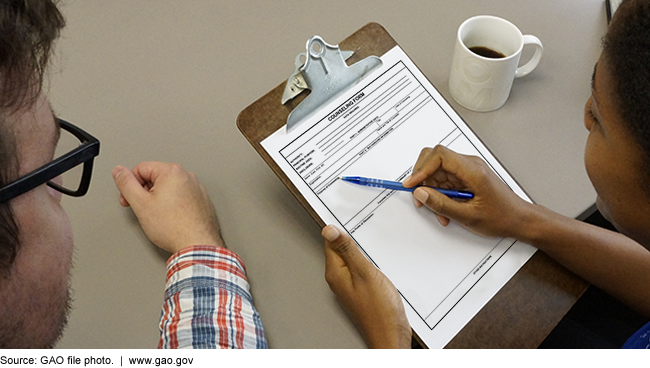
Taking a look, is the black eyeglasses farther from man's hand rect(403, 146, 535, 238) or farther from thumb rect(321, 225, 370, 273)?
man's hand rect(403, 146, 535, 238)

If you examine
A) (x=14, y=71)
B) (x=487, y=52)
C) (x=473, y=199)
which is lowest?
(x=473, y=199)

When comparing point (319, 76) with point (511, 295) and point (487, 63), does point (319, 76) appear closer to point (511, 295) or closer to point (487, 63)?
point (487, 63)

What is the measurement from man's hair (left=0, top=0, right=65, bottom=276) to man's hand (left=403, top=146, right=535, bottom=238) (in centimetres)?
54

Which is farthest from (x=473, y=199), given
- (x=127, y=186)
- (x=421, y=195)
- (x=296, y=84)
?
(x=127, y=186)

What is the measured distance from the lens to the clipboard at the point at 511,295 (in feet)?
2.64

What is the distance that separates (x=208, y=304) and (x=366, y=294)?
241 mm

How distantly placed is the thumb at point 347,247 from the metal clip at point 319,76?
0.62 feet

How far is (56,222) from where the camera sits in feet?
2.47

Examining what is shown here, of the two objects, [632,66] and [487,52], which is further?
[487,52]

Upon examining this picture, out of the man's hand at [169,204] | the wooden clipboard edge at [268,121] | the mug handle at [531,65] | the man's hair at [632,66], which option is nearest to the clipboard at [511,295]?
the wooden clipboard edge at [268,121]

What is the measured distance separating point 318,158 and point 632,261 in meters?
0.53

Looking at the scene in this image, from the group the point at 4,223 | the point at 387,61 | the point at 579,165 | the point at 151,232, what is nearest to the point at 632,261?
the point at 579,165

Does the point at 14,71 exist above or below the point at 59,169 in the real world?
above
